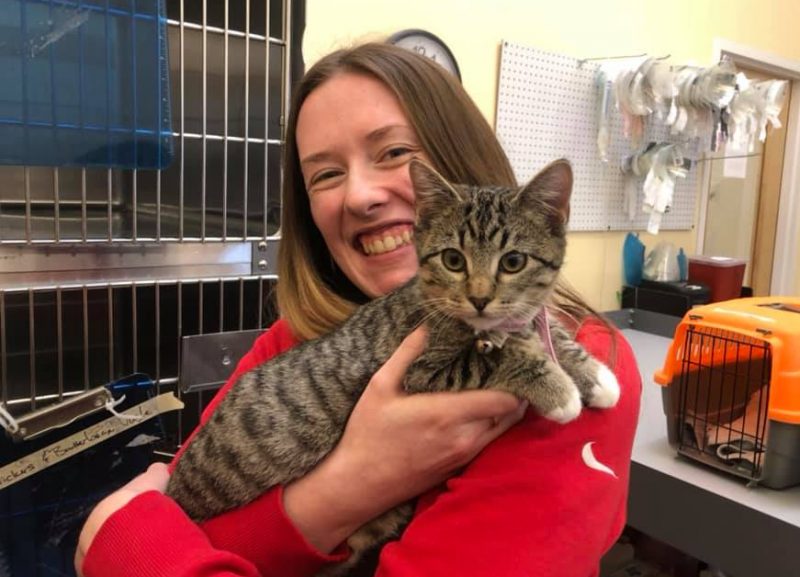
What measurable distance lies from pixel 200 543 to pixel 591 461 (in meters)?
0.50

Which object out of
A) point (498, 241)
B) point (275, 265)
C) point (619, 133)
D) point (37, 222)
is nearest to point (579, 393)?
point (498, 241)

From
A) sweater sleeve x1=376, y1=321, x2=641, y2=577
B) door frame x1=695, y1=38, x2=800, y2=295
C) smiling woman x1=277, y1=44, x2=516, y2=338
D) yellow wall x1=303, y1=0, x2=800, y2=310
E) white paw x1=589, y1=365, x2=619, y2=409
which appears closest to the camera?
sweater sleeve x1=376, y1=321, x2=641, y2=577

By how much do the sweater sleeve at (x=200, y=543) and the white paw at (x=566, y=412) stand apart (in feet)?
1.14

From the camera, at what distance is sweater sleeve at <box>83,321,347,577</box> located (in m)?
0.77

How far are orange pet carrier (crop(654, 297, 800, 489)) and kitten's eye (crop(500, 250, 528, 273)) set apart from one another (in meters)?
0.70

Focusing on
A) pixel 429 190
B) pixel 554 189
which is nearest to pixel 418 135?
pixel 429 190

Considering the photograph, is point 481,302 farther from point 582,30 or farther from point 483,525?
point 582,30

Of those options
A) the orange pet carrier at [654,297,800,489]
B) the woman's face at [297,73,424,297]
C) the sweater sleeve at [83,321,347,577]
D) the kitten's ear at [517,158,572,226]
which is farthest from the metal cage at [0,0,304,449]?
the orange pet carrier at [654,297,800,489]

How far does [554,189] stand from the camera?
2.73 feet

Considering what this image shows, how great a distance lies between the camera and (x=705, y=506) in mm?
1243

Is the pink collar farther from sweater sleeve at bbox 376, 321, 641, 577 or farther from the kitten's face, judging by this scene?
sweater sleeve at bbox 376, 321, 641, 577

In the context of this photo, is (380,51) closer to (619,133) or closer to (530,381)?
(530,381)

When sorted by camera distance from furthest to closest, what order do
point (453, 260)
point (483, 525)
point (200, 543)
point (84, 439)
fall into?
point (84, 439) → point (453, 260) → point (200, 543) → point (483, 525)

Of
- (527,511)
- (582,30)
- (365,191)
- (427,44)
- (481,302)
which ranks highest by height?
(582,30)
